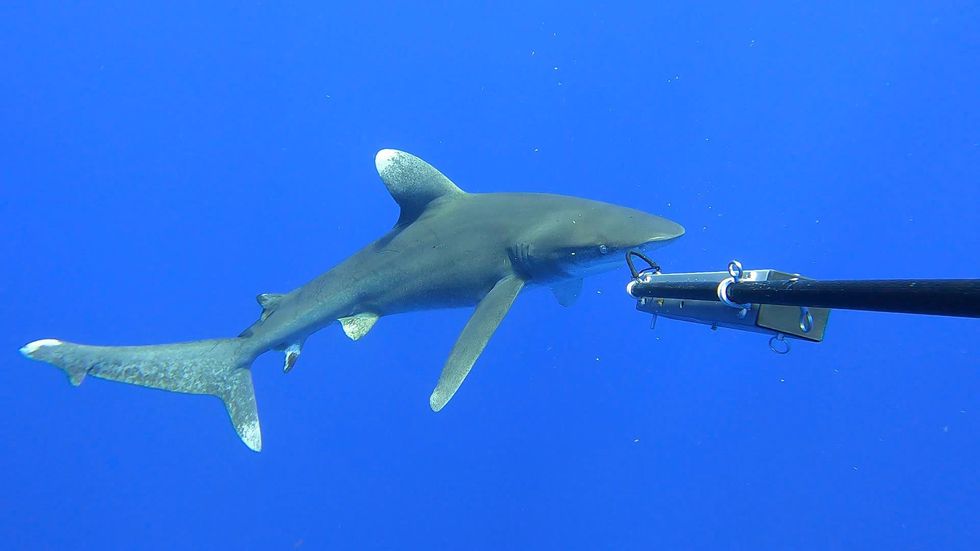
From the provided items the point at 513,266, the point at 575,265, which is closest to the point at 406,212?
the point at 513,266

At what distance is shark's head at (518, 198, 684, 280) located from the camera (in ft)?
14.0

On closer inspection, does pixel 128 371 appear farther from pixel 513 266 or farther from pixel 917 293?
pixel 917 293

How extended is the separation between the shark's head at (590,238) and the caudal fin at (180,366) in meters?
2.68

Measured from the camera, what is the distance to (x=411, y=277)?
206 inches

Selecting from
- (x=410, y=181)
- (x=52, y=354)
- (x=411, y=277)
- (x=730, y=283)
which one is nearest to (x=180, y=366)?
(x=52, y=354)

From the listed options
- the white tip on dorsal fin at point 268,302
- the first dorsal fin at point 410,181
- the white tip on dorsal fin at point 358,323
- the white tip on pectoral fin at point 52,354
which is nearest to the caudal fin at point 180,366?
the white tip on pectoral fin at point 52,354

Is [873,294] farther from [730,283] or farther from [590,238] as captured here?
[590,238]

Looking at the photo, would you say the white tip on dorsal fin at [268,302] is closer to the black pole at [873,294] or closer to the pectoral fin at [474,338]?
the pectoral fin at [474,338]

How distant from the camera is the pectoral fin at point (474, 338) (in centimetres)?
413

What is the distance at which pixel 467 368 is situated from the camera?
14.0 ft

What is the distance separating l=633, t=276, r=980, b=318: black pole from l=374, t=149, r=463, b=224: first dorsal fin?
9.85 ft

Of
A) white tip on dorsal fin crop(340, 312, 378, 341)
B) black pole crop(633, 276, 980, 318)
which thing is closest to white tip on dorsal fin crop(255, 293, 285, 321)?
white tip on dorsal fin crop(340, 312, 378, 341)

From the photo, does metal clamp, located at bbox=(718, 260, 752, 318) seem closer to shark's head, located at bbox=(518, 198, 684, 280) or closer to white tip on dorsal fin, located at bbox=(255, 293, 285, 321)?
shark's head, located at bbox=(518, 198, 684, 280)

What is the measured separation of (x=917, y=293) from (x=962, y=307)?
0.47 feet
